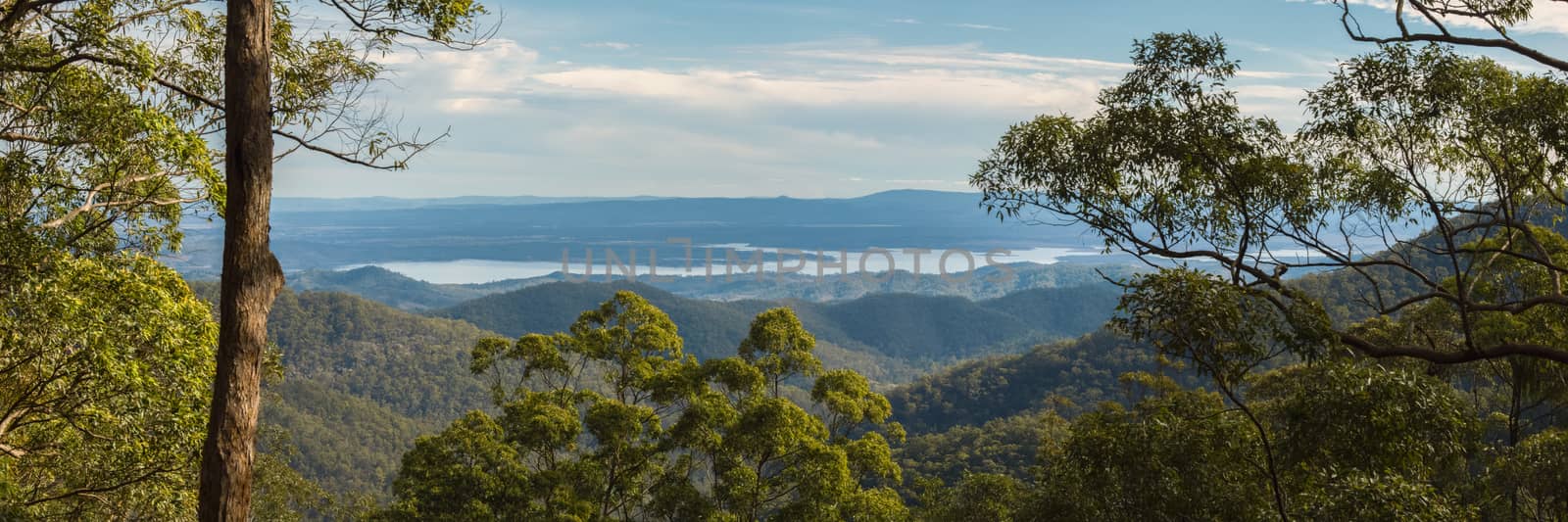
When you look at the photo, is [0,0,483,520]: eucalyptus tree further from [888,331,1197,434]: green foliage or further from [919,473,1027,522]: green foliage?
[888,331,1197,434]: green foliage

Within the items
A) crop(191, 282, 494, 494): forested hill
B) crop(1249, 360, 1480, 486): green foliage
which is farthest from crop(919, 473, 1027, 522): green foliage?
crop(191, 282, 494, 494): forested hill

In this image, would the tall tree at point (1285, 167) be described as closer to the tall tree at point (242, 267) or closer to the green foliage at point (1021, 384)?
the tall tree at point (242, 267)

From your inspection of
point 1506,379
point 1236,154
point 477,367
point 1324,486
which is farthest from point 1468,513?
point 477,367

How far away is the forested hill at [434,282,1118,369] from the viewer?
385ft

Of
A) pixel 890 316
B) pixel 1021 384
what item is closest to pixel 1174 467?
pixel 1021 384

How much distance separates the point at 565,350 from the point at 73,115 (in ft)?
30.0

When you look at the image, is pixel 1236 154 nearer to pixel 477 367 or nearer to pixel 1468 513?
pixel 1468 513

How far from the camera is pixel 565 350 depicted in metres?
15.6

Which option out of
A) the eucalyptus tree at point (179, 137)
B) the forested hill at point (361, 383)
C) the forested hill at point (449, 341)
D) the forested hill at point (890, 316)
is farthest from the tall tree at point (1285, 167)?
the forested hill at point (890, 316)

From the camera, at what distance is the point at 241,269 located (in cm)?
487

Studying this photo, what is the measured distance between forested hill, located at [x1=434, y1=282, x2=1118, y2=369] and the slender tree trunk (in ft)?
349

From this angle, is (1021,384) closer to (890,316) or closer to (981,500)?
(981,500)

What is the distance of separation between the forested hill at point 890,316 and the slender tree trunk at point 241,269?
A: 106379 millimetres

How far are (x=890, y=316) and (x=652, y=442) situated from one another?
121120 millimetres
